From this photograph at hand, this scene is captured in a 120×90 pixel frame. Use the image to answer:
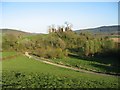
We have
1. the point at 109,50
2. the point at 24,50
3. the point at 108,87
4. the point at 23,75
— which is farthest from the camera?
the point at 24,50

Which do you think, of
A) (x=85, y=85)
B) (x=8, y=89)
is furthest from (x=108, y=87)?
(x=8, y=89)

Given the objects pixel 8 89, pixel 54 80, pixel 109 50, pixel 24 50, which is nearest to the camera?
pixel 8 89

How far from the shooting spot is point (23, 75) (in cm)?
2152

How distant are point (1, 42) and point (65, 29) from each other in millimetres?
16060

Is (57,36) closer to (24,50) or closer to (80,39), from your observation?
(80,39)

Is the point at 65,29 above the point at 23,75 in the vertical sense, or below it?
above

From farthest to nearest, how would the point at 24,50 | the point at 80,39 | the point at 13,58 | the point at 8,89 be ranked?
the point at 80,39 → the point at 24,50 → the point at 13,58 → the point at 8,89

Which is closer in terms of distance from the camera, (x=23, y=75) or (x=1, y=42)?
(x=23, y=75)

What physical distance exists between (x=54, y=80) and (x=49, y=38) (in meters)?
26.8

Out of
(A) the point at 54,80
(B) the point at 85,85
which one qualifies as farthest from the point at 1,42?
(B) the point at 85,85

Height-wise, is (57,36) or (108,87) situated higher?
(57,36)

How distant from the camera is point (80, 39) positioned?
45688mm

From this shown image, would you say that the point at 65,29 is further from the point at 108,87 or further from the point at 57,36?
the point at 108,87

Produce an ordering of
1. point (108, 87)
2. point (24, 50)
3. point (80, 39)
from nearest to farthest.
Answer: point (108, 87) < point (24, 50) < point (80, 39)
